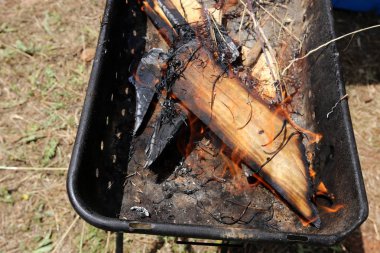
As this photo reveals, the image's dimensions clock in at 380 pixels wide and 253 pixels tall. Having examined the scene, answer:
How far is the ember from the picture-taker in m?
1.82

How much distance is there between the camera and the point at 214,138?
6.41 ft

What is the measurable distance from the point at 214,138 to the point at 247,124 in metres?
0.18

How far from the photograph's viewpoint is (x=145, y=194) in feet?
6.09

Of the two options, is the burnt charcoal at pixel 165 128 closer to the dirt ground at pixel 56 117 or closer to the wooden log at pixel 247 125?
the wooden log at pixel 247 125

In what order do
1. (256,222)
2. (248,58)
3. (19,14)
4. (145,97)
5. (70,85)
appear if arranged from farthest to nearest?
(19,14) < (70,85) < (248,58) < (145,97) < (256,222)

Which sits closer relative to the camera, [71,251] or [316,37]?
[316,37]

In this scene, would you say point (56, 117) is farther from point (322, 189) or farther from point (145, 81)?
point (322, 189)

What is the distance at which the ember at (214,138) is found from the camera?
5.98ft

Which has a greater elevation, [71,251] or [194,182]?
[194,182]

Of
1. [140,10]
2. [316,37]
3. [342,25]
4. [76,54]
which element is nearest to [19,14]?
[76,54]

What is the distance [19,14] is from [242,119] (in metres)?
2.23

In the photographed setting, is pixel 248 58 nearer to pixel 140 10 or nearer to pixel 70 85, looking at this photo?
pixel 140 10

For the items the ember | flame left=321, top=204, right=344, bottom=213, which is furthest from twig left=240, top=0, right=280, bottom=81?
flame left=321, top=204, right=344, bottom=213

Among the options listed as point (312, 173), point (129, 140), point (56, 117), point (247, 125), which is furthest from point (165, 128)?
point (56, 117)
